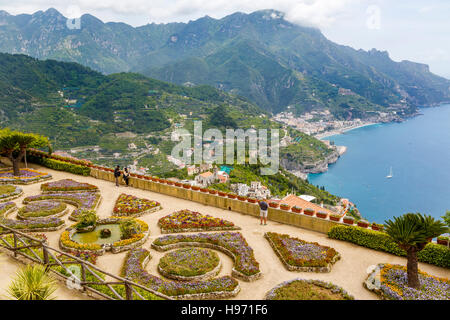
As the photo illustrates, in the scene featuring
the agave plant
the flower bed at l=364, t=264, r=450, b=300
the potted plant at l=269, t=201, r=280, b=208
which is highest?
the agave plant

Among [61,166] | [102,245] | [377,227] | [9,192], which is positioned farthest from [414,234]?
[61,166]

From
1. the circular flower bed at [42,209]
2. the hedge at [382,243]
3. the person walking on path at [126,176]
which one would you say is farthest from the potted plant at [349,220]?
the person walking on path at [126,176]

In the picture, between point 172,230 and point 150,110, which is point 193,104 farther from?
point 172,230

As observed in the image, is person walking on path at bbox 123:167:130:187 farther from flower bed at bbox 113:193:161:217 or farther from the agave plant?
the agave plant

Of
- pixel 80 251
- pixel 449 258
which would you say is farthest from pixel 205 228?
pixel 449 258

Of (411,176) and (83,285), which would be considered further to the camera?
(411,176)

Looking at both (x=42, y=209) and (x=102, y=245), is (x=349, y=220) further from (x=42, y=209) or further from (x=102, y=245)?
(x=42, y=209)

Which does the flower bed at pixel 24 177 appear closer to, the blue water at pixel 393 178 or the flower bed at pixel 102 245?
the flower bed at pixel 102 245

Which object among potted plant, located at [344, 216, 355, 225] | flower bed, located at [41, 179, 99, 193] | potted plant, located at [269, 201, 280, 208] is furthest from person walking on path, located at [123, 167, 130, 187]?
potted plant, located at [344, 216, 355, 225]
